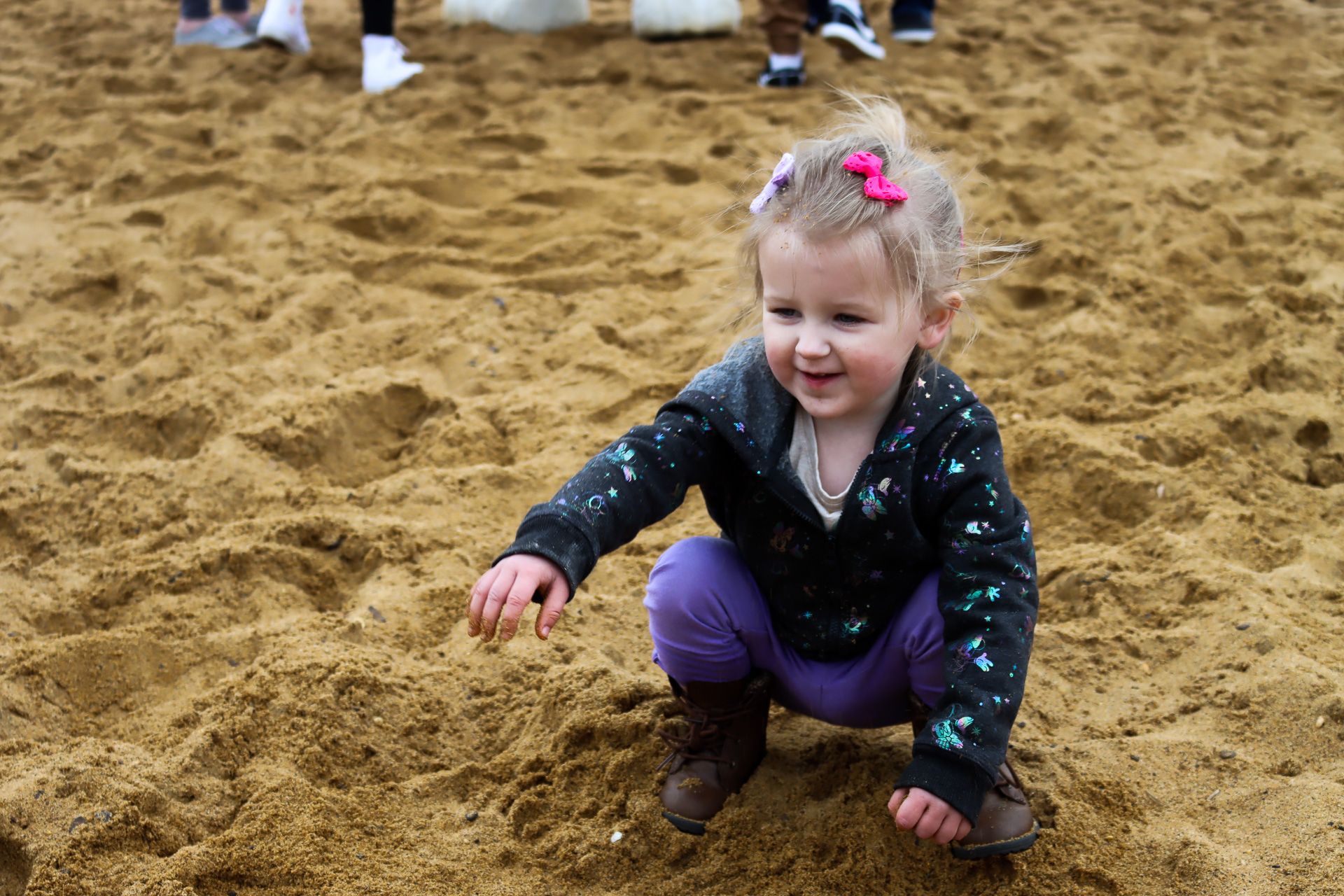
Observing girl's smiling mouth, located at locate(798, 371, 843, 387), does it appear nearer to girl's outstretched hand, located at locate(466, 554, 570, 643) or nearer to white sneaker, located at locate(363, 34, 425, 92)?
girl's outstretched hand, located at locate(466, 554, 570, 643)

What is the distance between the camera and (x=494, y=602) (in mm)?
1549

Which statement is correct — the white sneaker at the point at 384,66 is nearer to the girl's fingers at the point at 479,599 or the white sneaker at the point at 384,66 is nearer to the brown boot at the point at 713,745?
the brown boot at the point at 713,745

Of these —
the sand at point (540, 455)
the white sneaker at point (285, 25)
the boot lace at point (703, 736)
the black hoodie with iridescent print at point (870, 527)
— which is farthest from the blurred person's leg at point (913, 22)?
the boot lace at point (703, 736)

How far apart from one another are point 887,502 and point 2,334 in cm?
256

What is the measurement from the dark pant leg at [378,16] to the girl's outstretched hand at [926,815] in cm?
433

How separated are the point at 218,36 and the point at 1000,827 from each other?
5.16 m

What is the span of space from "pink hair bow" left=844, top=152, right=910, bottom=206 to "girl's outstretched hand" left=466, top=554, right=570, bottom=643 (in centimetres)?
64

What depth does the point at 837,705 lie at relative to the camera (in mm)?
1849

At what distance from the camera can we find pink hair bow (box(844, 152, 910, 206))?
165 cm

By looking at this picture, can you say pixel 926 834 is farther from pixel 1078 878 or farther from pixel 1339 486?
pixel 1339 486

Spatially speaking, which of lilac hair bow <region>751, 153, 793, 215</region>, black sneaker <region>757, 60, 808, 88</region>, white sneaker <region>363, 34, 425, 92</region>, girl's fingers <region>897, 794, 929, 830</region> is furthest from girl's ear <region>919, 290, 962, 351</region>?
white sneaker <region>363, 34, 425, 92</region>

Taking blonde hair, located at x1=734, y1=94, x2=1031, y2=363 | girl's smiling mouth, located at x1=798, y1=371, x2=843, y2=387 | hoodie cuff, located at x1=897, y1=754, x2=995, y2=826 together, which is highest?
blonde hair, located at x1=734, y1=94, x2=1031, y2=363

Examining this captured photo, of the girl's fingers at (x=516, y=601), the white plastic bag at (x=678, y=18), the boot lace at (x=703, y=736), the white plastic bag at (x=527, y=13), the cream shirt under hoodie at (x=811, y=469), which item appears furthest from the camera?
the white plastic bag at (x=527, y=13)

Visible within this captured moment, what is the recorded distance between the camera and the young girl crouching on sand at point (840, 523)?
5.28 ft
